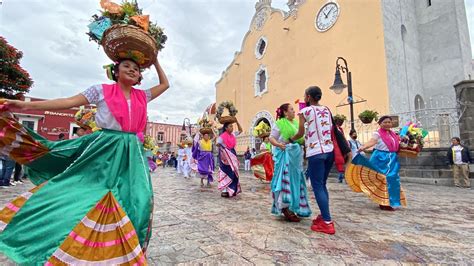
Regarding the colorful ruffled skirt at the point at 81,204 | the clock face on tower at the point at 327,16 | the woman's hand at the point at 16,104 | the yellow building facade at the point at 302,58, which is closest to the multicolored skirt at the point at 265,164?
the colorful ruffled skirt at the point at 81,204

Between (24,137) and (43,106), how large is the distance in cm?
41

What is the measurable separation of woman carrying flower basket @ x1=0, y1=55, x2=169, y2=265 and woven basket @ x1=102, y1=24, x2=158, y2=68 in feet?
0.36

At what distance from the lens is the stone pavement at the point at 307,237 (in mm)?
2271

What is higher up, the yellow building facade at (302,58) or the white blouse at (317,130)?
the yellow building facade at (302,58)

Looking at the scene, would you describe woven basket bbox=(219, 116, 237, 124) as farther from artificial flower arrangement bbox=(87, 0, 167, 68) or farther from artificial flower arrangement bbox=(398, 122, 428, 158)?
artificial flower arrangement bbox=(87, 0, 167, 68)

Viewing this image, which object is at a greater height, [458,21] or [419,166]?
[458,21]

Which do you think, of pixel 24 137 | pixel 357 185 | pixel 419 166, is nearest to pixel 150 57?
pixel 24 137

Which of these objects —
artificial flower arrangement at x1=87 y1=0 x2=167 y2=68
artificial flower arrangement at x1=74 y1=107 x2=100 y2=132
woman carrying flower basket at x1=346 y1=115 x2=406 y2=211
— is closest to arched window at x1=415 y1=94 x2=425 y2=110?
woman carrying flower basket at x1=346 y1=115 x2=406 y2=211

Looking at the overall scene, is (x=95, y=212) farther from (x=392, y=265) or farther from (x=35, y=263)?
(x=392, y=265)

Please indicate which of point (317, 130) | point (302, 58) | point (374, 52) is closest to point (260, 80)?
point (302, 58)

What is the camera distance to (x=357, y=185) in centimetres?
485

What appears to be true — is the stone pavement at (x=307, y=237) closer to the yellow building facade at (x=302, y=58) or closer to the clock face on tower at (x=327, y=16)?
the yellow building facade at (x=302, y=58)

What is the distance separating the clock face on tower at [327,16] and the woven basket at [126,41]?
14113 millimetres

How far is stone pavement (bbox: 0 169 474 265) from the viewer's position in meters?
2.27
